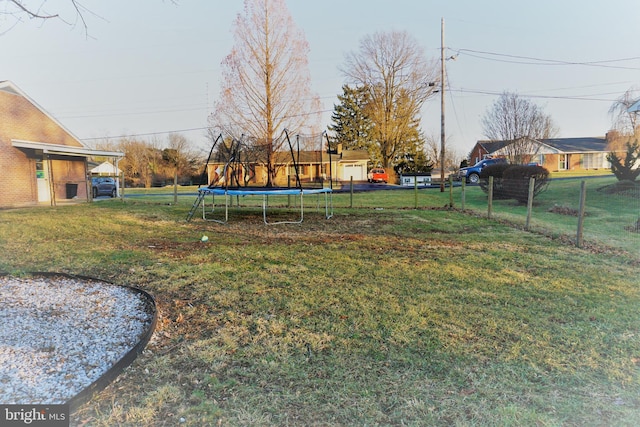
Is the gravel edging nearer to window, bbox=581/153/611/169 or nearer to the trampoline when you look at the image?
the trampoline

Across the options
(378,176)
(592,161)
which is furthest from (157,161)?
(592,161)

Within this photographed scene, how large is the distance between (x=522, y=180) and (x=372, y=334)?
1273 cm

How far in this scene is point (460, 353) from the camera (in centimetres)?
262

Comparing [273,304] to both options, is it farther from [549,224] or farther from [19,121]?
[19,121]

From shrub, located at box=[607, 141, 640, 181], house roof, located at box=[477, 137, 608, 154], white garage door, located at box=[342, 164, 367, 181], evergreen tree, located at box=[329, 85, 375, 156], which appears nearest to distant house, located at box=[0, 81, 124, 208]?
shrub, located at box=[607, 141, 640, 181]

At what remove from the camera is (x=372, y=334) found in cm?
292

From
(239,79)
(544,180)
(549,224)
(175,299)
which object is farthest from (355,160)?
(175,299)

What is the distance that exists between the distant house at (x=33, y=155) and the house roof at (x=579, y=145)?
38140 mm

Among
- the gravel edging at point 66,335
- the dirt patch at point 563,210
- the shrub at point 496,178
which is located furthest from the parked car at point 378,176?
the gravel edging at point 66,335
